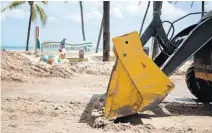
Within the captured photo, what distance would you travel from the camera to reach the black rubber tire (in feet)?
23.5

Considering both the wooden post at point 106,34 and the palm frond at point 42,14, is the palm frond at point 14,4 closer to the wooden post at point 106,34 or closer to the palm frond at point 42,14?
the palm frond at point 42,14

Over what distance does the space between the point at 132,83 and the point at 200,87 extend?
2873 millimetres

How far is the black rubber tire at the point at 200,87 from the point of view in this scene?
23.5 feet

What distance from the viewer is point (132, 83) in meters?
4.90

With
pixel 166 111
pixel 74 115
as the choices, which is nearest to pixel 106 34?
pixel 166 111

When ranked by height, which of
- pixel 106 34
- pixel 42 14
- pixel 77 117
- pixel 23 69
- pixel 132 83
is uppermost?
pixel 42 14

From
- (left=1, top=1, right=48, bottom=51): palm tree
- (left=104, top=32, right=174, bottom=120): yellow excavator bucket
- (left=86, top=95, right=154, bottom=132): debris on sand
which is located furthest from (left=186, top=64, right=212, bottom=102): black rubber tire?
(left=1, top=1, right=48, bottom=51): palm tree

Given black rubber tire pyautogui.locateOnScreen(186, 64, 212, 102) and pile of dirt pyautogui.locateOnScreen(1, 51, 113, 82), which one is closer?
black rubber tire pyautogui.locateOnScreen(186, 64, 212, 102)

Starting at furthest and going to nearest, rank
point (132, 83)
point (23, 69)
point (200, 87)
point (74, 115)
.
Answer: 1. point (23, 69)
2. point (200, 87)
3. point (74, 115)
4. point (132, 83)

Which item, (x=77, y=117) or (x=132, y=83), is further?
(x=77, y=117)

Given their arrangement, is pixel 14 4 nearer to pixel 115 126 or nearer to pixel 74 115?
pixel 74 115

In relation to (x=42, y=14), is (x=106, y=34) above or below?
below

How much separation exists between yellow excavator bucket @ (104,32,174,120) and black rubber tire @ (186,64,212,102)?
88.1 inches

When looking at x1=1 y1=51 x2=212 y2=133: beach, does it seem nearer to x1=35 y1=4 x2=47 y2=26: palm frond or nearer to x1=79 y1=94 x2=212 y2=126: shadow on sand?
x1=79 y1=94 x2=212 y2=126: shadow on sand
